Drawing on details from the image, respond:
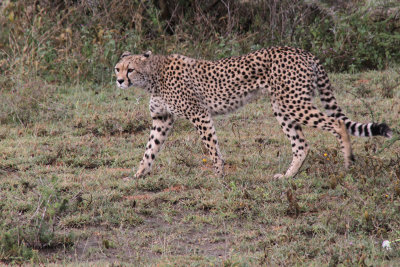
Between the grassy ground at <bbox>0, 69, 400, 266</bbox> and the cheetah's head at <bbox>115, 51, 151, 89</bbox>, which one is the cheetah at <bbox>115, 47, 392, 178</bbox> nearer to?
the cheetah's head at <bbox>115, 51, 151, 89</bbox>

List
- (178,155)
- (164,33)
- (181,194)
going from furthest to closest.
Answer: (164,33), (178,155), (181,194)

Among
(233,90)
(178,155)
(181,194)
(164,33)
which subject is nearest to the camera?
(181,194)

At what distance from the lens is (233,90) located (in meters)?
5.79

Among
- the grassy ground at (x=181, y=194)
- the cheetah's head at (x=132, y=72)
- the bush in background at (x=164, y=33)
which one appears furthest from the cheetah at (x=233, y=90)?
the bush in background at (x=164, y=33)

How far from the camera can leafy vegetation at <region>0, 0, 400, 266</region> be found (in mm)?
4238

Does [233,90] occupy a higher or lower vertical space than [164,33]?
higher

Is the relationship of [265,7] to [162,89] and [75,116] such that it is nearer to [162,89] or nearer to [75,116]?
[75,116]

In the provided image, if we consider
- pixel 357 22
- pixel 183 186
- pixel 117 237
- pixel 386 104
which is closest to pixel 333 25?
pixel 357 22

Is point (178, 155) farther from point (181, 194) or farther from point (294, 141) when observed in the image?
point (294, 141)

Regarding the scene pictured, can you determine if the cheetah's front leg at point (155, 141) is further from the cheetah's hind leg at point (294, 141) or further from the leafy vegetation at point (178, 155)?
the cheetah's hind leg at point (294, 141)

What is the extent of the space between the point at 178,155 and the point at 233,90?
87cm

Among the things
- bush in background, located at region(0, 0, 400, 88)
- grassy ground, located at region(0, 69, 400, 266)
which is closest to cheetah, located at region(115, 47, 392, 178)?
grassy ground, located at region(0, 69, 400, 266)

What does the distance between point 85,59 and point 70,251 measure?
480 centimetres

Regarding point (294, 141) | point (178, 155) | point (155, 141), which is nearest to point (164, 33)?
point (178, 155)
